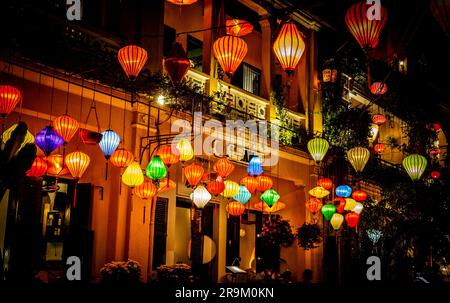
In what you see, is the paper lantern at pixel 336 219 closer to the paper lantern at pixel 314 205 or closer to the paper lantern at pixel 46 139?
the paper lantern at pixel 314 205

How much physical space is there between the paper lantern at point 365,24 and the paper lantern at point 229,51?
1.99 m

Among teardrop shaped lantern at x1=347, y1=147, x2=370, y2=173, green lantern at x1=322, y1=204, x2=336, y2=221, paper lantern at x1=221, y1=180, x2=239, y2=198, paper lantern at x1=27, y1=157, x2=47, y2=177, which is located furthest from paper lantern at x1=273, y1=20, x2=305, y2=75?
green lantern at x1=322, y1=204, x2=336, y2=221

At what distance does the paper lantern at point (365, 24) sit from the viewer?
862 centimetres

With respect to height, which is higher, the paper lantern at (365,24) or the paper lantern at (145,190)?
the paper lantern at (365,24)

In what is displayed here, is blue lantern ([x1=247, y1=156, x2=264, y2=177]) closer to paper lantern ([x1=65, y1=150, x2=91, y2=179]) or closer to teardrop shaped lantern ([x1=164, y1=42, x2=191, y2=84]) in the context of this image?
teardrop shaped lantern ([x1=164, y1=42, x2=191, y2=84])

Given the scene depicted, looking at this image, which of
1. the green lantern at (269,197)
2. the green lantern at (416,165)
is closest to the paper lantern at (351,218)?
the green lantern at (416,165)

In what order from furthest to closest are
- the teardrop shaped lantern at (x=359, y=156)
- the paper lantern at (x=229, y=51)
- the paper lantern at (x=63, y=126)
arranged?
1. the teardrop shaped lantern at (x=359, y=156)
2. the paper lantern at (x=229, y=51)
3. the paper lantern at (x=63, y=126)

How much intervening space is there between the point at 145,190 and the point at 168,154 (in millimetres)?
867

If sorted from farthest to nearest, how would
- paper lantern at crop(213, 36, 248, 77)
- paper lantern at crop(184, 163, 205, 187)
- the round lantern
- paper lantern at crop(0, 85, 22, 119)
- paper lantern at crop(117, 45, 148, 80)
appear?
the round lantern, paper lantern at crop(184, 163, 205, 187), paper lantern at crop(213, 36, 248, 77), paper lantern at crop(117, 45, 148, 80), paper lantern at crop(0, 85, 22, 119)

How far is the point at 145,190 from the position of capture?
34.7 feet

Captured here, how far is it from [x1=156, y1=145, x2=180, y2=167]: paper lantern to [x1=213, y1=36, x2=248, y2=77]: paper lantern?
2.02 metres

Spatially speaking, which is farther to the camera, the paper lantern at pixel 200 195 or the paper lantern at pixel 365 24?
the paper lantern at pixel 200 195

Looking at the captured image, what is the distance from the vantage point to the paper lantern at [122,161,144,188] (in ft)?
33.0

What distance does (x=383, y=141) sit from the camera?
22594 mm
